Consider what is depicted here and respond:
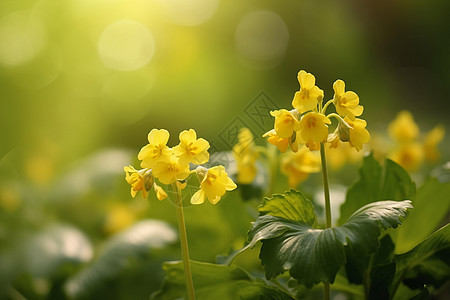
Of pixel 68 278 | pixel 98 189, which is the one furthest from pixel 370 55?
pixel 68 278

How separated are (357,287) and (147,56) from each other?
2.50 m

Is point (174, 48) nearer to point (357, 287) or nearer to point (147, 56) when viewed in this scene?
point (147, 56)

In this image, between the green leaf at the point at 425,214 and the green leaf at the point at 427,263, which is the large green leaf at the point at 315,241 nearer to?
the green leaf at the point at 427,263

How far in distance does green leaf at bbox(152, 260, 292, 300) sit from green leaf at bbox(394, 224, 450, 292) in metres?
0.21

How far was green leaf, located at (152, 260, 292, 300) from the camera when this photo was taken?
2.49ft

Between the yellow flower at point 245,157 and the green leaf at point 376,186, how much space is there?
21 centimetres

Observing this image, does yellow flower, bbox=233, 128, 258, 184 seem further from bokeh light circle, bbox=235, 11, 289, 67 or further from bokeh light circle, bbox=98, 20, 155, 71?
bokeh light circle, bbox=235, 11, 289, 67

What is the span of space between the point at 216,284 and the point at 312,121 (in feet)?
1.06

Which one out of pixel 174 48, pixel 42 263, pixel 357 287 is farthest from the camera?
pixel 174 48

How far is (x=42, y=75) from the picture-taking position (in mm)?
2844

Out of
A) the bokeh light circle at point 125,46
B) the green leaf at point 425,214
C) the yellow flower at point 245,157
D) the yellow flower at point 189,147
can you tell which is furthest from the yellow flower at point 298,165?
the bokeh light circle at point 125,46

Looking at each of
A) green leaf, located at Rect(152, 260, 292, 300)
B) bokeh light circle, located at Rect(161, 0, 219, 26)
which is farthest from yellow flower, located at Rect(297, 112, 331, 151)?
bokeh light circle, located at Rect(161, 0, 219, 26)

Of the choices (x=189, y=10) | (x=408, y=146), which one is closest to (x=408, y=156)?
(x=408, y=146)

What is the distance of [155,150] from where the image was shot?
0.72 m
